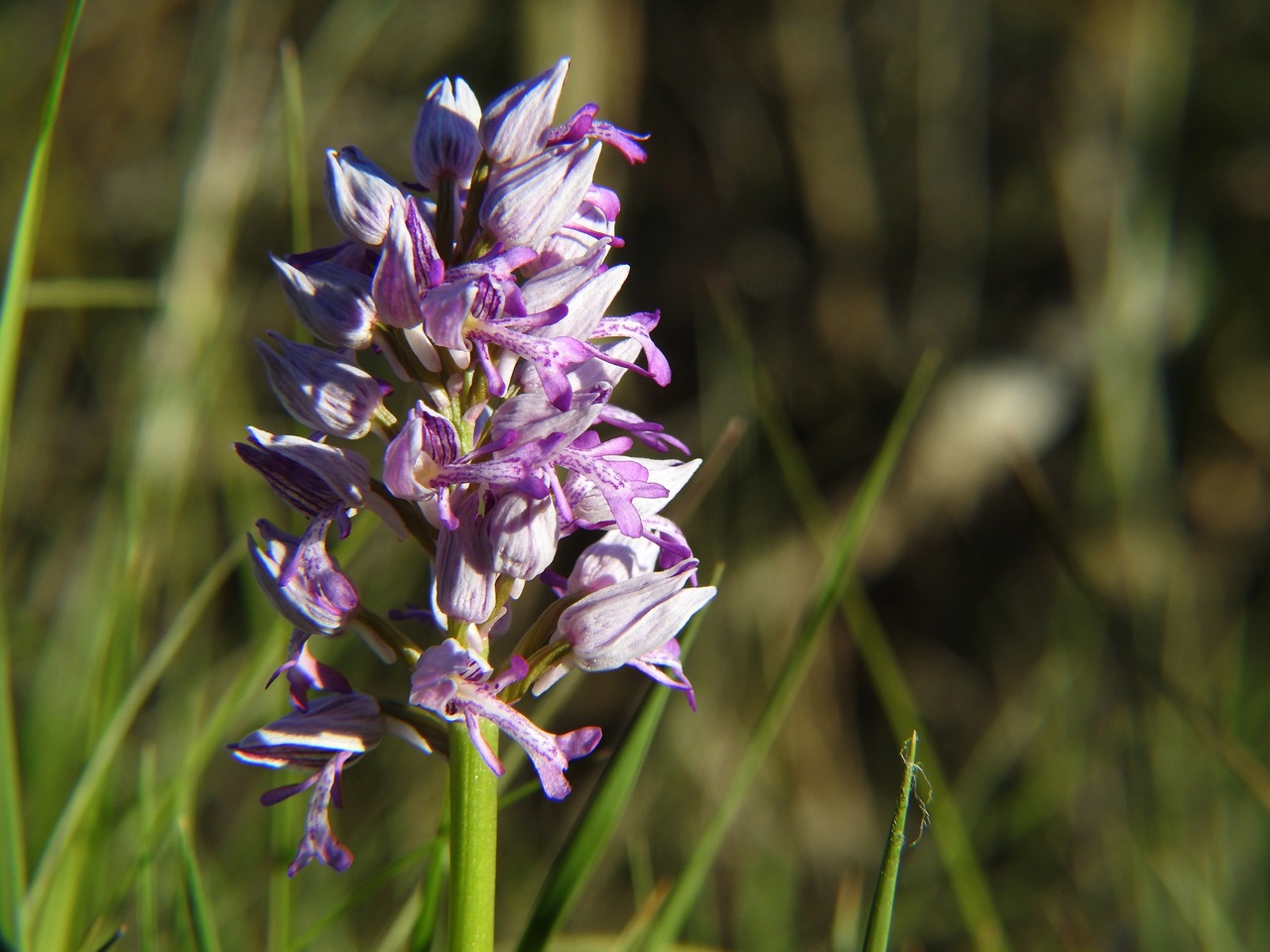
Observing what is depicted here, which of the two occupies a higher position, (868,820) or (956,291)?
(956,291)

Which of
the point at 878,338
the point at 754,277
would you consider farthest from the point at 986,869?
the point at 754,277

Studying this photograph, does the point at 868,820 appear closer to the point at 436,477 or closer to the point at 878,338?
the point at 878,338

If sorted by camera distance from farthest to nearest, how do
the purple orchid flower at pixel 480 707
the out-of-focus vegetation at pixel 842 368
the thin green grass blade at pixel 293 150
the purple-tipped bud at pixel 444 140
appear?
the out-of-focus vegetation at pixel 842 368 → the thin green grass blade at pixel 293 150 → the purple-tipped bud at pixel 444 140 → the purple orchid flower at pixel 480 707

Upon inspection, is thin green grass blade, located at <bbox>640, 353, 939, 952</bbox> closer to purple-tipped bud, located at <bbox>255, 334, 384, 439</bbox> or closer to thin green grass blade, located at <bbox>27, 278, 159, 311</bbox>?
purple-tipped bud, located at <bbox>255, 334, 384, 439</bbox>

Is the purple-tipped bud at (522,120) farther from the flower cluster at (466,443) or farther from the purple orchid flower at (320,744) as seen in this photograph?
the purple orchid flower at (320,744)

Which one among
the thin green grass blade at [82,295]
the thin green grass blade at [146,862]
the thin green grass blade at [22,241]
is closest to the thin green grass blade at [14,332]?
the thin green grass blade at [22,241]

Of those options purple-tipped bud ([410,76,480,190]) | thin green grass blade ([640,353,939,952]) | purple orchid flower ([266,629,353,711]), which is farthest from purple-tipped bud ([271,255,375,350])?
thin green grass blade ([640,353,939,952])
